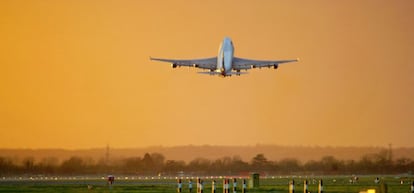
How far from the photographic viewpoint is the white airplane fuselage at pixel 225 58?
4304 inches

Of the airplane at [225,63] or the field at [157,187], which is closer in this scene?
the field at [157,187]

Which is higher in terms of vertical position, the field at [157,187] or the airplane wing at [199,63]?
the airplane wing at [199,63]

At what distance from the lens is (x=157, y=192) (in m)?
73.8

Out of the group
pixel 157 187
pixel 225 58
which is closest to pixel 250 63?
pixel 225 58

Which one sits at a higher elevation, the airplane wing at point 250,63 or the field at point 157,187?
the airplane wing at point 250,63

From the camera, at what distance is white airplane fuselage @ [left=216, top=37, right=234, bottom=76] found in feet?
359

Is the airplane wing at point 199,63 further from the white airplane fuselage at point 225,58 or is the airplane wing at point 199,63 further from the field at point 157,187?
the field at point 157,187

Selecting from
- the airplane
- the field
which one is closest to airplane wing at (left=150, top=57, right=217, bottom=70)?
the airplane

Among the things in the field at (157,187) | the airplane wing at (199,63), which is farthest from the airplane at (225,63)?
the field at (157,187)

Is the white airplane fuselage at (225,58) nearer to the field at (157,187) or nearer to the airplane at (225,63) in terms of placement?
the airplane at (225,63)

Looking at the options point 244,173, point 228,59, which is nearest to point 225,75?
point 228,59

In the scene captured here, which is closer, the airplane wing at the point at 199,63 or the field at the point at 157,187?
the field at the point at 157,187

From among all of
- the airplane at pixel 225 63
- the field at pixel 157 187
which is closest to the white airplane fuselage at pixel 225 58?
the airplane at pixel 225 63

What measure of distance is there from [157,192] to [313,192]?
12.2 meters
